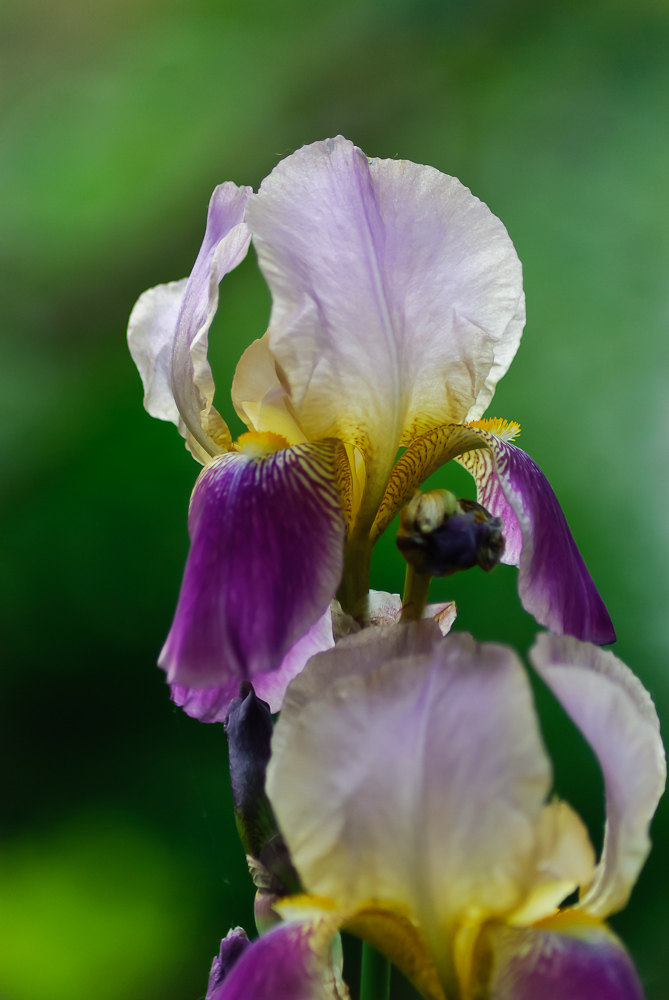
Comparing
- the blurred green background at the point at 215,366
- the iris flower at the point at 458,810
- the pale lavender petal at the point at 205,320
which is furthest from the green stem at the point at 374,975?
the blurred green background at the point at 215,366

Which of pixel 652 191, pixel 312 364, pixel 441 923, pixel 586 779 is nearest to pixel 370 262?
pixel 312 364

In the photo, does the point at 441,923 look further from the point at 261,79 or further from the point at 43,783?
the point at 261,79

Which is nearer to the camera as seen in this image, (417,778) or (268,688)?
(417,778)

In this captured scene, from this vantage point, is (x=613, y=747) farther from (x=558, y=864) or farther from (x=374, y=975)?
(x=374, y=975)

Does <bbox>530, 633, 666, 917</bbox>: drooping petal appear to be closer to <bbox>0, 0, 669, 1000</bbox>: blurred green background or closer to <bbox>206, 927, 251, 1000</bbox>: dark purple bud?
<bbox>206, 927, 251, 1000</bbox>: dark purple bud

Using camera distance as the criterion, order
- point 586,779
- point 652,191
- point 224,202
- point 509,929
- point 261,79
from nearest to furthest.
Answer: point 509,929 < point 224,202 < point 586,779 < point 652,191 < point 261,79

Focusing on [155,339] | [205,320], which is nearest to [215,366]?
[155,339]
